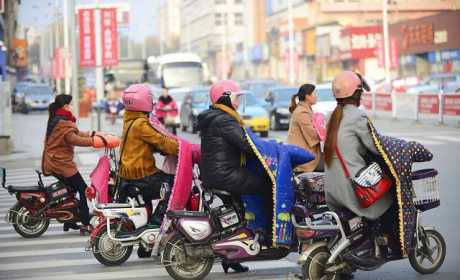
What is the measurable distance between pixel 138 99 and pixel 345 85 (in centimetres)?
243

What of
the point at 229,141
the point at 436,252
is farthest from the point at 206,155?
the point at 436,252

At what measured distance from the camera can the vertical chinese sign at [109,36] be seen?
37.2m

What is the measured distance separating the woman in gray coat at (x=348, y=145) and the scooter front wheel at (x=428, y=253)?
30.5 inches

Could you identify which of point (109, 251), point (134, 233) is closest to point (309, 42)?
point (109, 251)

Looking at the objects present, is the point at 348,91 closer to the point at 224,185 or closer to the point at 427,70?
the point at 224,185

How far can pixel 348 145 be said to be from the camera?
8.47 meters

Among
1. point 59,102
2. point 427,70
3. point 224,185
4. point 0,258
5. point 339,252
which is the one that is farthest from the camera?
point 427,70

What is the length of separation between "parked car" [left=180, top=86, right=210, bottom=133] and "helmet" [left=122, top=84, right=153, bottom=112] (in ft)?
86.7

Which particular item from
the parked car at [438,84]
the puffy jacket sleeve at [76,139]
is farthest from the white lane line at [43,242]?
the parked car at [438,84]

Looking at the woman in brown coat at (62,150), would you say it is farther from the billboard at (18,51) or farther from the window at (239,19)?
the window at (239,19)

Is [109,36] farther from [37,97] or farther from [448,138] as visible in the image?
[37,97]

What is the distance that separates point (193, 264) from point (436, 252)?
201 cm

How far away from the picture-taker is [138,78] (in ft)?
247

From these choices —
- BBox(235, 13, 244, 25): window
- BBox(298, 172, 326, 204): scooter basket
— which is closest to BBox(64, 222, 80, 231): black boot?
BBox(298, 172, 326, 204): scooter basket
